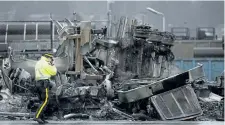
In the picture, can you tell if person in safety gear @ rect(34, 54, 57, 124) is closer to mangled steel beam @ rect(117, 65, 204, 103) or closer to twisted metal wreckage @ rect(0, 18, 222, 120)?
twisted metal wreckage @ rect(0, 18, 222, 120)

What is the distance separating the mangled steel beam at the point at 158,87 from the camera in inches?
418

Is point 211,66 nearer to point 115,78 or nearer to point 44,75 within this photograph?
point 115,78

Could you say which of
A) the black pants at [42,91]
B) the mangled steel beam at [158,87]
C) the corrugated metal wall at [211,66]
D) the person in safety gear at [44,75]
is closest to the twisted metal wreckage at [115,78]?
the mangled steel beam at [158,87]

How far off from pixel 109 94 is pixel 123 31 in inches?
97.2

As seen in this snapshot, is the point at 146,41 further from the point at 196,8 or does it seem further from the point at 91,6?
the point at 196,8

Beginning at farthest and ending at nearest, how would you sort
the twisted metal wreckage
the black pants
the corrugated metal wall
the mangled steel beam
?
the corrugated metal wall < the twisted metal wreckage < the mangled steel beam < the black pants

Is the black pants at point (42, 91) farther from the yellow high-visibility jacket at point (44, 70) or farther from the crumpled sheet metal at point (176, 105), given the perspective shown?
the crumpled sheet metal at point (176, 105)

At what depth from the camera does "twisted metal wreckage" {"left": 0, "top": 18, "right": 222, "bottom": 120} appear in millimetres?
10727

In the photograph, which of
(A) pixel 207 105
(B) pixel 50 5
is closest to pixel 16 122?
(A) pixel 207 105

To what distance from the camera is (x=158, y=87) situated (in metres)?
10.6

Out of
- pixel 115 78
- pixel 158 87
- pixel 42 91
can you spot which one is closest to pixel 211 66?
pixel 115 78

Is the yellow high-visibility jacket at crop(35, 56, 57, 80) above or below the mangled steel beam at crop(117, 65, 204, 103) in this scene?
above

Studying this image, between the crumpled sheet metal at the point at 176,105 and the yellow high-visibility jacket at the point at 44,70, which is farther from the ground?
the yellow high-visibility jacket at the point at 44,70

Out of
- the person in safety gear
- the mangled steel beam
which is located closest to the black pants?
the person in safety gear
